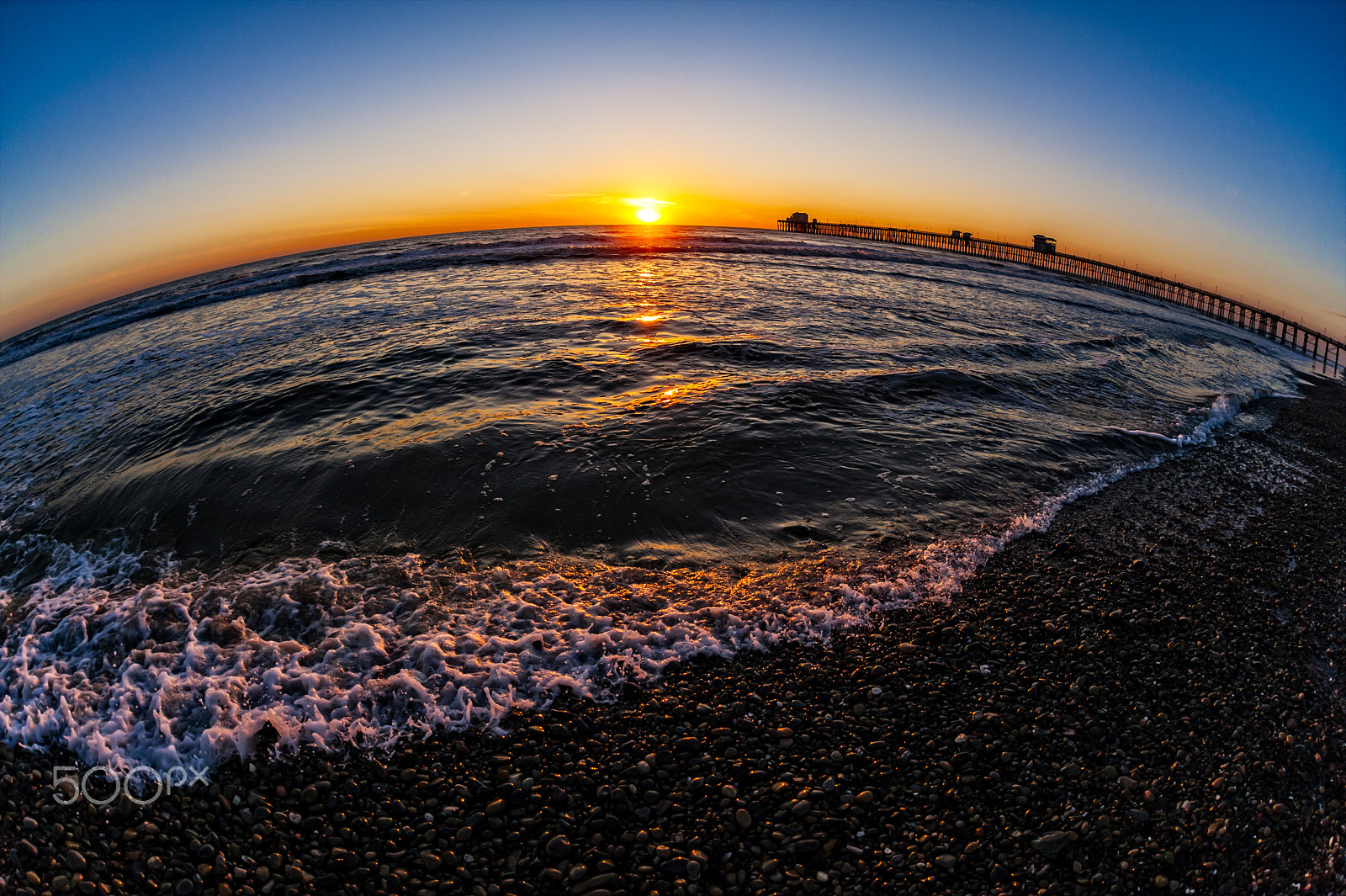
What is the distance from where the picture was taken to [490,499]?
30.0 ft

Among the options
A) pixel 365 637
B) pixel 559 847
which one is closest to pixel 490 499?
pixel 365 637

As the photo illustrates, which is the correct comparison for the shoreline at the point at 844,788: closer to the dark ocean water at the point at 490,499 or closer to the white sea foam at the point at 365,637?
the white sea foam at the point at 365,637

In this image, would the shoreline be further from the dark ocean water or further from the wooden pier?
the wooden pier

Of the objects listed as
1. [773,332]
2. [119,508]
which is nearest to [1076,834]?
[119,508]

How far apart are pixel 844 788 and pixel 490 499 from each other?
6.95 meters

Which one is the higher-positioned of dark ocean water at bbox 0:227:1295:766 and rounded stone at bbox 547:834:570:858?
dark ocean water at bbox 0:227:1295:766

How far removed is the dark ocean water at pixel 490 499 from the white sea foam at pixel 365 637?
36 millimetres

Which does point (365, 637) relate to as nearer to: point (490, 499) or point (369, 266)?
point (490, 499)

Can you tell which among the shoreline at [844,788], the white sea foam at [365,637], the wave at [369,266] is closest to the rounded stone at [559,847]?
the shoreline at [844,788]

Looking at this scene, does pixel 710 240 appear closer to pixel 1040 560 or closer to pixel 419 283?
pixel 419 283

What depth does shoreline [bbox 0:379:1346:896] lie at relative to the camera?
148 inches

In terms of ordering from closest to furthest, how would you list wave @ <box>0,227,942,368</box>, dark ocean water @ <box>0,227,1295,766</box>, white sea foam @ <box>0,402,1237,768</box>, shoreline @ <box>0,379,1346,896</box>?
shoreline @ <box>0,379,1346,896</box> → white sea foam @ <box>0,402,1237,768</box> → dark ocean water @ <box>0,227,1295,766</box> → wave @ <box>0,227,942,368</box>

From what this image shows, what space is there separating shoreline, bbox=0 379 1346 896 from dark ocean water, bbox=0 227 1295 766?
0.59 metres

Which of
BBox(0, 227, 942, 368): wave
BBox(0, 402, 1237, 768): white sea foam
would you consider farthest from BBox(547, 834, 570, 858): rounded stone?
BBox(0, 227, 942, 368): wave
